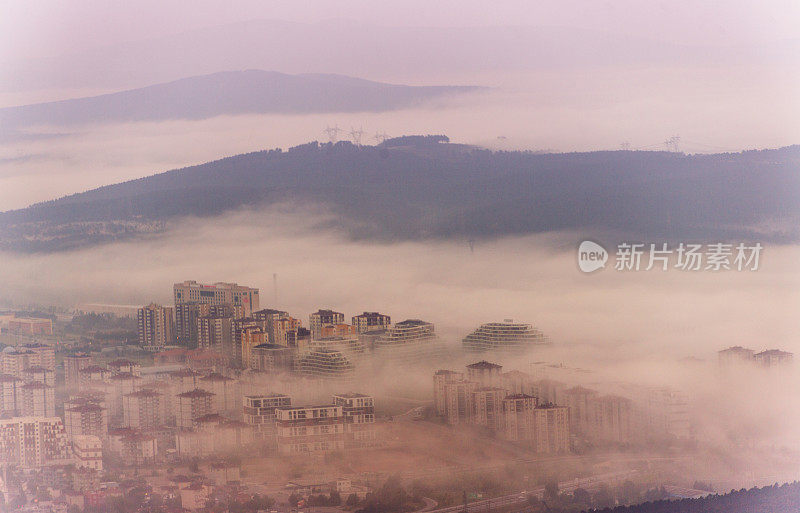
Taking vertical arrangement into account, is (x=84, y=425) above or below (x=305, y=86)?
below

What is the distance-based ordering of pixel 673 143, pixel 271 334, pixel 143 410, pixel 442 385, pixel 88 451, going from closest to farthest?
pixel 88 451
pixel 143 410
pixel 271 334
pixel 442 385
pixel 673 143

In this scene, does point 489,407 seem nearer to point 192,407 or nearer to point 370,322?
point 370,322

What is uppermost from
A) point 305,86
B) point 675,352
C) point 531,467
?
point 305,86

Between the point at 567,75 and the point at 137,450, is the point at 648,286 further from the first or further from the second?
the point at 137,450

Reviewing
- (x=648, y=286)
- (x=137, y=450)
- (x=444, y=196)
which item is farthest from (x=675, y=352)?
(x=137, y=450)

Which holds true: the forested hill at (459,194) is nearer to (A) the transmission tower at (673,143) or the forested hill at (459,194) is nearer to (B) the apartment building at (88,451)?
(A) the transmission tower at (673,143)

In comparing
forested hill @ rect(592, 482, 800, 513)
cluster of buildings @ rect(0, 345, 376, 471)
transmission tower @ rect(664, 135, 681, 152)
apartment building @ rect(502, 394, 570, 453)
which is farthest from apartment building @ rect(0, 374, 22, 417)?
transmission tower @ rect(664, 135, 681, 152)

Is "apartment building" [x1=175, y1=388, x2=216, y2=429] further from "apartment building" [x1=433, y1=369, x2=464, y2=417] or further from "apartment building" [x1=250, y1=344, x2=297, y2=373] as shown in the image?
"apartment building" [x1=433, y1=369, x2=464, y2=417]

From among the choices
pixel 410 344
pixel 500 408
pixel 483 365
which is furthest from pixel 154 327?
pixel 500 408
